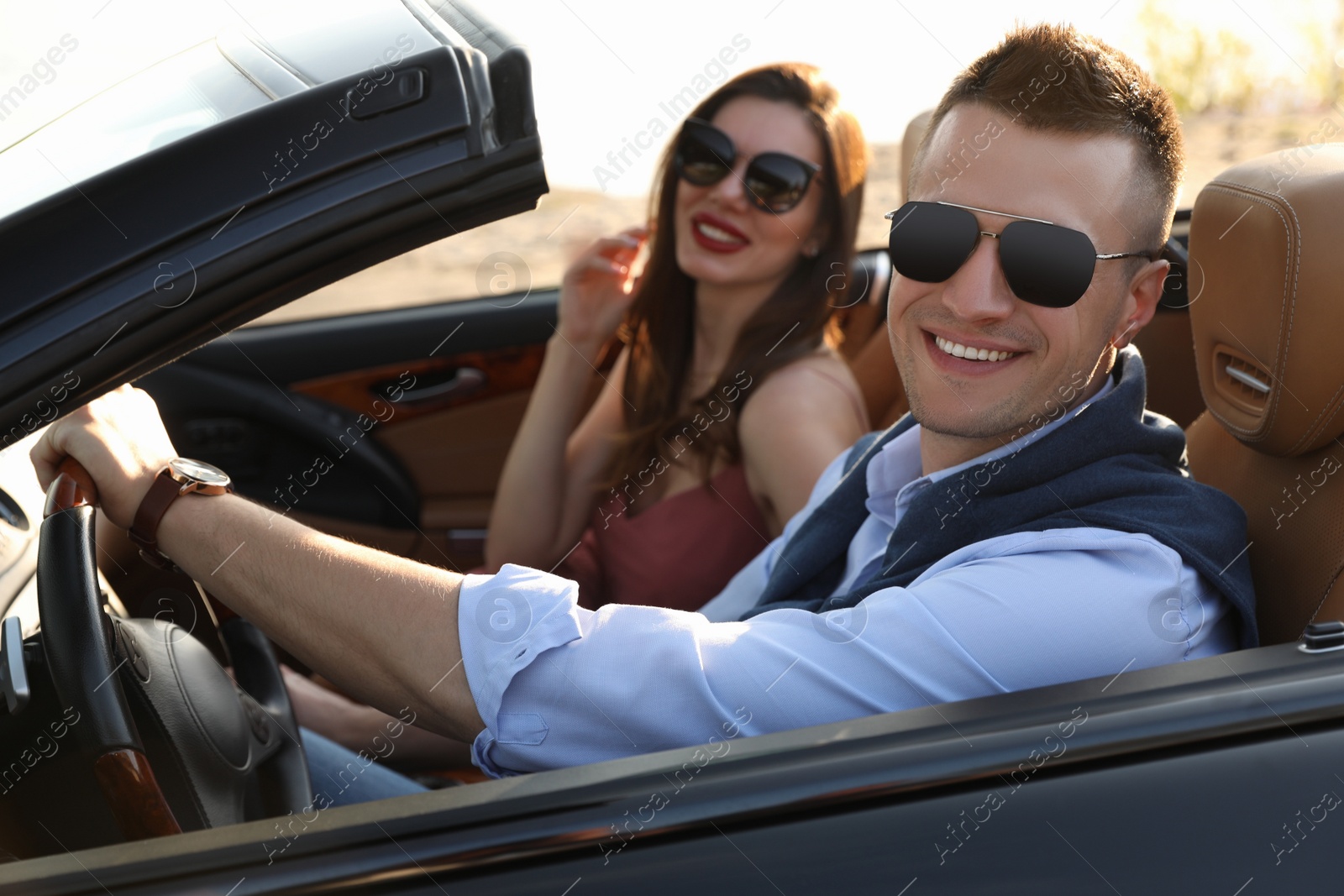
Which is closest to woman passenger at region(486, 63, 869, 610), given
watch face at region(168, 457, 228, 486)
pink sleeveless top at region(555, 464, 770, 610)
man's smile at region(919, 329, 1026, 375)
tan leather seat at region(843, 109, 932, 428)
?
pink sleeveless top at region(555, 464, 770, 610)

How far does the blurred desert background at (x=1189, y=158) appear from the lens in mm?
7785

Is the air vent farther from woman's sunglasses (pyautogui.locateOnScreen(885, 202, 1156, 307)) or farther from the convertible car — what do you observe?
woman's sunglasses (pyautogui.locateOnScreen(885, 202, 1156, 307))

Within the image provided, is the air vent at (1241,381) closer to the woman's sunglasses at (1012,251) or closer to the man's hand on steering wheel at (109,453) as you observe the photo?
the woman's sunglasses at (1012,251)

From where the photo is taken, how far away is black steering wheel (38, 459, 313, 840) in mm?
1170

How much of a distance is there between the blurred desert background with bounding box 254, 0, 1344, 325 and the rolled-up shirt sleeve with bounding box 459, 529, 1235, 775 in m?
5.80

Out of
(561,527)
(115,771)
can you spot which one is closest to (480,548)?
(561,527)

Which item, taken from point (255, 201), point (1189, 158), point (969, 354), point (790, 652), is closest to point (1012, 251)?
point (969, 354)

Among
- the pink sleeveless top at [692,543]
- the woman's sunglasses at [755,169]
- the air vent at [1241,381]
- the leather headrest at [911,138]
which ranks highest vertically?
the leather headrest at [911,138]

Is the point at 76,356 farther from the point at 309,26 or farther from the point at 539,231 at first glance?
the point at 539,231

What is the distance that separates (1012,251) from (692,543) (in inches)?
45.6

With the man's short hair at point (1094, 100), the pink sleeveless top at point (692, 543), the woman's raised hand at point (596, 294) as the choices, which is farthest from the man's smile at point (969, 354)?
the woman's raised hand at point (596, 294)

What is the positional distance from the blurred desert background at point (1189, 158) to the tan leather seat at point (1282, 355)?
A: 18.9 feet

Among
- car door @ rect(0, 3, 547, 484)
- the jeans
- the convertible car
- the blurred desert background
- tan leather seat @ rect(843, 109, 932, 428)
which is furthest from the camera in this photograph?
the blurred desert background

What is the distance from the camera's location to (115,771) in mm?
1156
